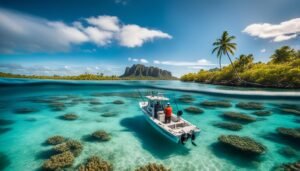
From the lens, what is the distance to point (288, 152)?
428 inches

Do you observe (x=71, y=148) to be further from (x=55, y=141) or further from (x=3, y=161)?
(x=3, y=161)

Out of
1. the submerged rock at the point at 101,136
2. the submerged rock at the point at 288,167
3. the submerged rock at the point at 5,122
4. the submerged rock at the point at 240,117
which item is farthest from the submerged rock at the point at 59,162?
the submerged rock at the point at 240,117

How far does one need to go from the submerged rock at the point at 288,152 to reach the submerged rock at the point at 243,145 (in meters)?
1.08

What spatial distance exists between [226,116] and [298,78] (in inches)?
1637

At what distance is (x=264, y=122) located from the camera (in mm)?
18703

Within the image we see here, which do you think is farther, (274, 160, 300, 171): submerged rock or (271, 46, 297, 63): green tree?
(271, 46, 297, 63): green tree

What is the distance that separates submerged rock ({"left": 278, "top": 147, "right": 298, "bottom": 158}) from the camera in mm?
10536

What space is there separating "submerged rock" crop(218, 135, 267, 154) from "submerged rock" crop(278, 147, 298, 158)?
3.54 feet

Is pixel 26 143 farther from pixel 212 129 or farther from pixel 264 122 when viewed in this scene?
pixel 264 122

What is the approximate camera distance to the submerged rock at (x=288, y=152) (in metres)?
10.5

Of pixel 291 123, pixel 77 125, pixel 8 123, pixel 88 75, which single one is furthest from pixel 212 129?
pixel 88 75

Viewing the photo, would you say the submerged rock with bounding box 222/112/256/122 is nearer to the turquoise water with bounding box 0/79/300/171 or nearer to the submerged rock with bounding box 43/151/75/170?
the turquoise water with bounding box 0/79/300/171

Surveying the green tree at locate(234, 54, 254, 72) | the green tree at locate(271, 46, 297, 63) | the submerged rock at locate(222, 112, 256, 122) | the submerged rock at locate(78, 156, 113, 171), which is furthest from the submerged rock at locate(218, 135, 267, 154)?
the green tree at locate(271, 46, 297, 63)

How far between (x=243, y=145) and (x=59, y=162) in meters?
13.0
